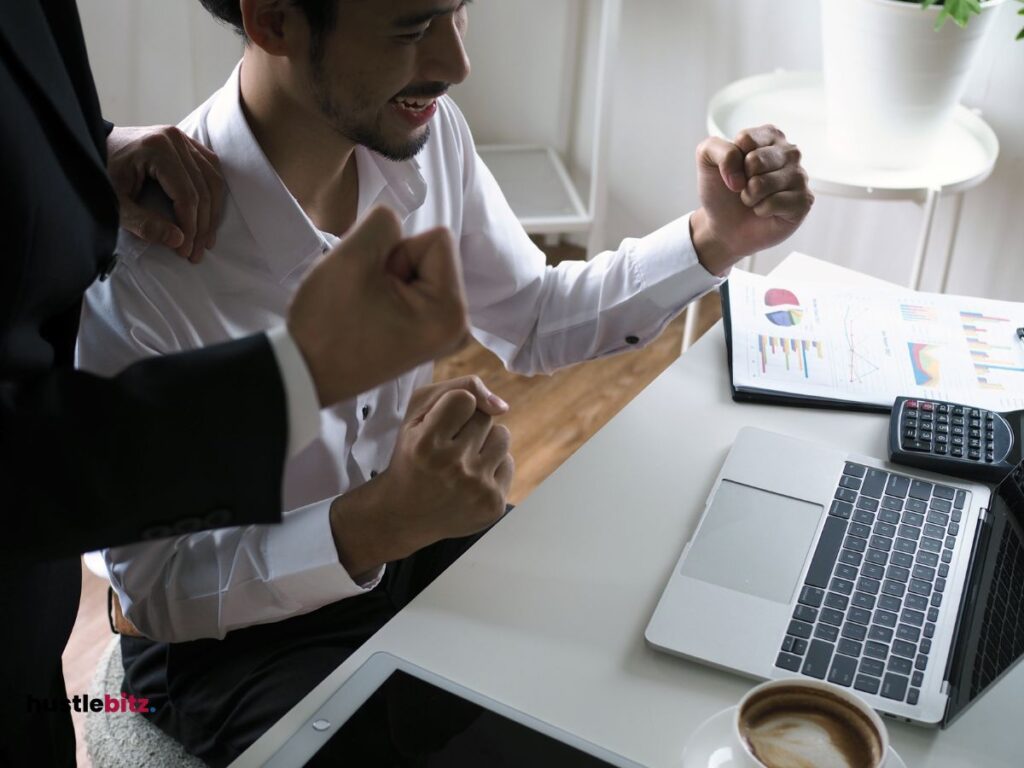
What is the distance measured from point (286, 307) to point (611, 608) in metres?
0.38

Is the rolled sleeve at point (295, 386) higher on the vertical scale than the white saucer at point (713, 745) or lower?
higher

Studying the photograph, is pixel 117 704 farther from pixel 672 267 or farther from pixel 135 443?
pixel 672 267

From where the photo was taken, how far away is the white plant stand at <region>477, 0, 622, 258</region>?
239cm

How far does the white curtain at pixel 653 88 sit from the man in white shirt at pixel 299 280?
100cm

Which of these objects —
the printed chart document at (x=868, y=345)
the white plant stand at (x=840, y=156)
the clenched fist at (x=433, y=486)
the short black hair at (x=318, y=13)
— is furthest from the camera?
the white plant stand at (x=840, y=156)

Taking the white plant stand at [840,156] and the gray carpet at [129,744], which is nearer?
the gray carpet at [129,744]

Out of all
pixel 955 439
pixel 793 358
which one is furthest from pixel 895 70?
pixel 955 439

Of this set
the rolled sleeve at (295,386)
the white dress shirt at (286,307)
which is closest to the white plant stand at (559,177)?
the white dress shirt at (286,307)

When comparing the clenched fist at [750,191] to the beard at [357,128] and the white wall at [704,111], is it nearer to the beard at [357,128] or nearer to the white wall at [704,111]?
the beard at [357,128]

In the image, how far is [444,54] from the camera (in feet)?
3.58

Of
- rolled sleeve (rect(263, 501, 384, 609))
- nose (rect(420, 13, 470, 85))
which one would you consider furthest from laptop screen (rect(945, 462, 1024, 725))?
nose (rect(420, 13, 470, 85))

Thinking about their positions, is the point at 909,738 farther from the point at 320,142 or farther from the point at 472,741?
the point at 320,142

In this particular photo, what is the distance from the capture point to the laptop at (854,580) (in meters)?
0.84

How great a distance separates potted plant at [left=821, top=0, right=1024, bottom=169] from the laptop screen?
40.6 inches
